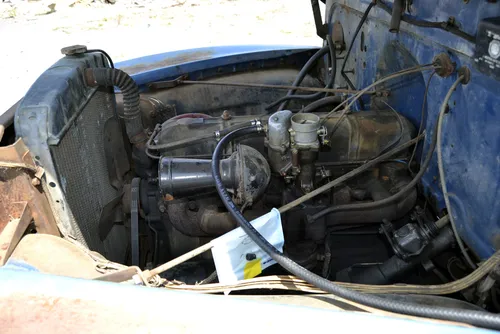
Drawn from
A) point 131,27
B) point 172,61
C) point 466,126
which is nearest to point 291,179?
point 466,126

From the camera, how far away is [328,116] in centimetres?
163

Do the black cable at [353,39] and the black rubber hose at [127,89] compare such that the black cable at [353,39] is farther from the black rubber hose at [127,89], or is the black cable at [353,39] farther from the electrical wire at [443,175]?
the black rubber hose at [127,89]

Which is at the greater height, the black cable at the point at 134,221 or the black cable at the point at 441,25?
the black cable at the point at 441,25

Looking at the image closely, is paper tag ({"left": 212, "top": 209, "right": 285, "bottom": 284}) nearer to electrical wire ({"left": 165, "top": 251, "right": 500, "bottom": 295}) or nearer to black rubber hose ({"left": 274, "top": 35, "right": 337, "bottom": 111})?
electrical wire ({"left": 165, "top": 251, "right": 500, "bottom": 295})

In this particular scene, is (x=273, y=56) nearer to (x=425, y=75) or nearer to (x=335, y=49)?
(x=335, y=49)

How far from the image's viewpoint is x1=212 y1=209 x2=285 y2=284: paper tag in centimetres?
105

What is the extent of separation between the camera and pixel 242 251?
1091mm

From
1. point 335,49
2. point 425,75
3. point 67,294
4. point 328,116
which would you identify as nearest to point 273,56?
point 335,49

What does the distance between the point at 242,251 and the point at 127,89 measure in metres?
1.00

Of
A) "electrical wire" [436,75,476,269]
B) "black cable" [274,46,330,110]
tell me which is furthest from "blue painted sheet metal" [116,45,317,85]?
"electrical wire" [436,75,476,269]

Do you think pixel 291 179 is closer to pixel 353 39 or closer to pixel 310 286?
pixel 310 286

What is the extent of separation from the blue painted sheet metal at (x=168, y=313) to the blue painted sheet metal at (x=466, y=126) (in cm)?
53

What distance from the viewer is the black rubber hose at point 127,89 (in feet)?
5.38

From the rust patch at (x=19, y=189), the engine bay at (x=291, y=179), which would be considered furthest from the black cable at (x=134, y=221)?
the rust patch at (x=19, y=189)
